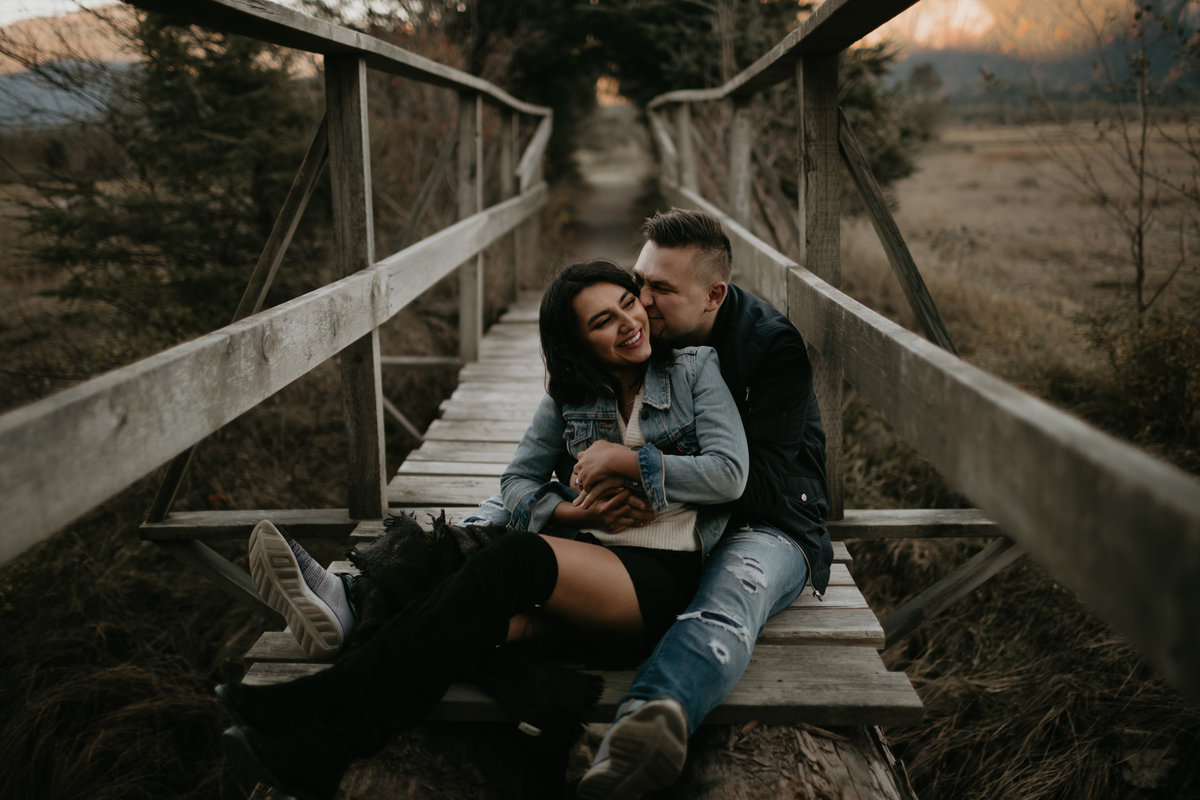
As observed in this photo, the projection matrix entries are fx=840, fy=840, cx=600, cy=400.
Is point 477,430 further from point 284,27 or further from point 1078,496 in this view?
point 1078,496

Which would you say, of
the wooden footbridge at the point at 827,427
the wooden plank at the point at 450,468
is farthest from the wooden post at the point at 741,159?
the wooden plank at the point at 450,468

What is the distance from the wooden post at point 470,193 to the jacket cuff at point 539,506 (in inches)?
120

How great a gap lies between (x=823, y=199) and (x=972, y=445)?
1.63 meters

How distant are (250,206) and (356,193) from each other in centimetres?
383

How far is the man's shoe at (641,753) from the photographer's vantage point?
1363 mm

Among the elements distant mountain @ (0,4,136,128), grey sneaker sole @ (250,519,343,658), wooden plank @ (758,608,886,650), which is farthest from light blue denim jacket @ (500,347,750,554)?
distant mountain @ (0,4,136,128)

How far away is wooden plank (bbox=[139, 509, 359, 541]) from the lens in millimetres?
2738

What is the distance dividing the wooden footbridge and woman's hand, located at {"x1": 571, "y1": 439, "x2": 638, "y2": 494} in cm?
42

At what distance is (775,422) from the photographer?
201 centimetres

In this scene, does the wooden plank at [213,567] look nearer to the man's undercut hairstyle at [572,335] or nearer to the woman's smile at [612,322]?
the man's undercut hairstyle at [572,335]

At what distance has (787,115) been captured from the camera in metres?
8.10

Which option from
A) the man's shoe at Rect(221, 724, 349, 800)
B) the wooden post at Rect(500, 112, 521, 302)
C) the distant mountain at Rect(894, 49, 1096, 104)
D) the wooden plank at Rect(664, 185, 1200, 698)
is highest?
the distant mountain at Rect(894, 49, 1096, 104)

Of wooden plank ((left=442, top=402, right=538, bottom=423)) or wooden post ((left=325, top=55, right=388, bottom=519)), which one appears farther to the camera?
wooden plank ((left=442, top=402, right=538, bottom=423))

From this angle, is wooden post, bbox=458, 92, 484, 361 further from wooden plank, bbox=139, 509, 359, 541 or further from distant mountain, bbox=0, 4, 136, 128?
wooden plank, bbox=139, 509, 359, 541
